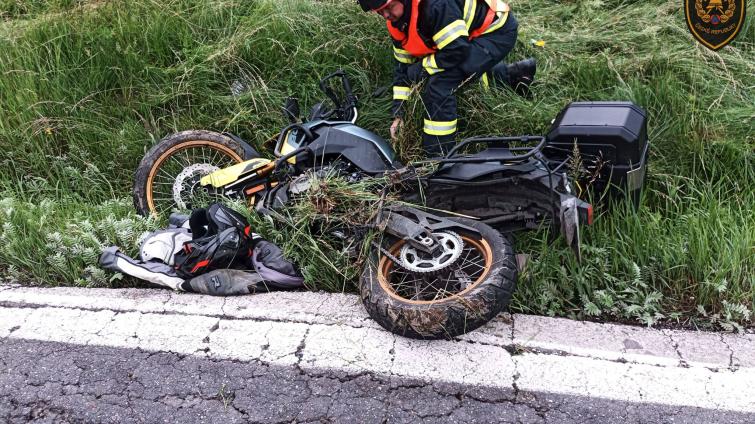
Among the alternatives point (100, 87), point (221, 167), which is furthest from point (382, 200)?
point (100, 87)

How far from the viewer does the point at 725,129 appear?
434cm

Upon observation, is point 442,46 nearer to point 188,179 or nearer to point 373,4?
point 373,4

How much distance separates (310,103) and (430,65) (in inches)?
48.0

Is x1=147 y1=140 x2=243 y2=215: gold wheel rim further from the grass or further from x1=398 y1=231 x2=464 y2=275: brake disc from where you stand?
x1=398 y1=231 x2=464 y2=275: brake disc

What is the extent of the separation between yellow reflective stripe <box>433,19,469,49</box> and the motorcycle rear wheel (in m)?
1.55

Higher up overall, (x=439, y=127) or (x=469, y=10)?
(x=469, y=10)

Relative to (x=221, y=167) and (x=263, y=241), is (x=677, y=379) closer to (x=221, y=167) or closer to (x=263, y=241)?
(x=263, y=241)

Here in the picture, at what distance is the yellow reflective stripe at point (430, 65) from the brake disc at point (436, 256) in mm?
1496

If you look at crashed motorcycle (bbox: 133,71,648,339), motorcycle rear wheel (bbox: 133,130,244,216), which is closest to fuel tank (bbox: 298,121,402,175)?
crashed motorcycle (bbox: 133,71,648,339)

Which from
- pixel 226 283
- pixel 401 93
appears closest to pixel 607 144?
pixel 401 93

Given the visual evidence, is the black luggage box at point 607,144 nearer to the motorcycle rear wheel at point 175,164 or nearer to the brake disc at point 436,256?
the brake disc at point 436,256

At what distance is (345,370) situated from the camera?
115 inches

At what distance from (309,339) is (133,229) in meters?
1.62

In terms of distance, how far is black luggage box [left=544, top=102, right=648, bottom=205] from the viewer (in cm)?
355
